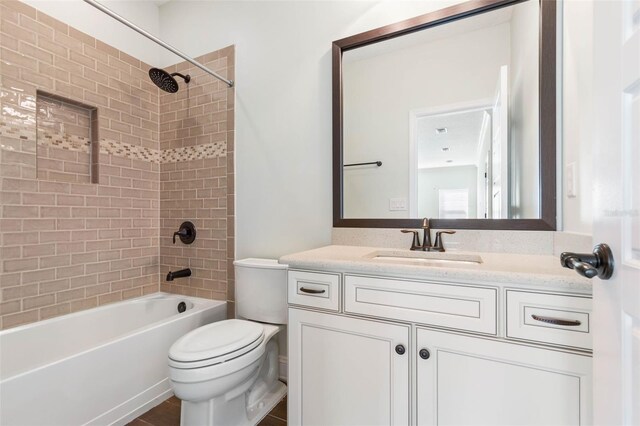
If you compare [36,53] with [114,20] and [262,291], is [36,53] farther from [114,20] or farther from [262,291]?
[262,291]

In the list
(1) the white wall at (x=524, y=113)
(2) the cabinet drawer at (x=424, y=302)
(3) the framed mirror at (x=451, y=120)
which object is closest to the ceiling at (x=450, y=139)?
(3) the framed mirror at (x=451, y=120)

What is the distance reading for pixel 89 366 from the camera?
1.35 meters

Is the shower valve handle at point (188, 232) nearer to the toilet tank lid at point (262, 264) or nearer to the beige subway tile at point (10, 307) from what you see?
the toilet tank lid at point (262, 264)

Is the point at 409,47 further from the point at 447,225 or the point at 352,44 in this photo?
the point at 447,225

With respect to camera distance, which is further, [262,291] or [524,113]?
[262,291]

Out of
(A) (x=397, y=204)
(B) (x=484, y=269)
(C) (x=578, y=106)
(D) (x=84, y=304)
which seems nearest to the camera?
(B) (x=484, y=269)

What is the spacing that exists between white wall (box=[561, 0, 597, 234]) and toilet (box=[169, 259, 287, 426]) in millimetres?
1317

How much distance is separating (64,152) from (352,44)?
1904 mm

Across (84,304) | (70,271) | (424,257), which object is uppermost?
(424,257)

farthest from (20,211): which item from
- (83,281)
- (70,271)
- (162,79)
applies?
(162,79)

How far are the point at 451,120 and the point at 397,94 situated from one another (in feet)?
1.04

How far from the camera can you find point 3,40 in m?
1.57

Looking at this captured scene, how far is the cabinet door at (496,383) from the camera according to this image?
0.82 m

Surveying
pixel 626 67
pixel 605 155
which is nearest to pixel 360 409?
pixel 605 155
